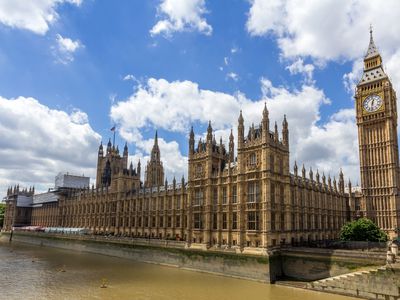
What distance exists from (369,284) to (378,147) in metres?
70.5

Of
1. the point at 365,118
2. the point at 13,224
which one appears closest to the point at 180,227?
the point at 365,118

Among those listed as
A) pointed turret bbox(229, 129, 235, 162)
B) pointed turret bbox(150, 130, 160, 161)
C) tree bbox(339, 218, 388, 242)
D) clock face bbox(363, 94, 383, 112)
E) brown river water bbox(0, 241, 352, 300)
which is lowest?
brown river water bbox(0, 241, 352, 300)

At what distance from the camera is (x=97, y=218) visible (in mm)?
126188

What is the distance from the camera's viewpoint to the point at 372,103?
10750cm

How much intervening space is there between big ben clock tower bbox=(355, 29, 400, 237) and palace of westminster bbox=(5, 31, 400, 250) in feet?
0.91

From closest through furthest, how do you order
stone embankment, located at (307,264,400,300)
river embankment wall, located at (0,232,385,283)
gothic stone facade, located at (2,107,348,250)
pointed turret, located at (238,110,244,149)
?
stone embankment, located at (307,264,400,300)
river embankment wall, located at (0,232,385,283)
gothic stone facade, located at (2,107,348,250)
pointed turret, located at (238,110,244,149)

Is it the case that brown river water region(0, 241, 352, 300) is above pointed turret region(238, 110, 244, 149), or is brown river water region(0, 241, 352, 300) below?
below

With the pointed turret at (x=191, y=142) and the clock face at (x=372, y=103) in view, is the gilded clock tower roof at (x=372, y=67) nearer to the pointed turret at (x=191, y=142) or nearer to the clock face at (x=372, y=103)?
the clock face at (x=372, y=103)

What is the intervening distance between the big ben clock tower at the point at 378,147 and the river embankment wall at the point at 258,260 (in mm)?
53414

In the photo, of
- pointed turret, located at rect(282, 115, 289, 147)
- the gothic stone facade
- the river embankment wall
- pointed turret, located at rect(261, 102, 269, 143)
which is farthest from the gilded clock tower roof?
the river embankment wall

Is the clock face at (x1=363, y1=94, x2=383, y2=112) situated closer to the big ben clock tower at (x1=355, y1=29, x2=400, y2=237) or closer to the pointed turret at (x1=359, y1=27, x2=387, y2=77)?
the big ben clock tower at (x1=355, y1=29, x2=400, y2=237)

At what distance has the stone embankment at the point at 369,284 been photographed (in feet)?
145

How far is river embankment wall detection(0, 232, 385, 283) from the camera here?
52.5 m

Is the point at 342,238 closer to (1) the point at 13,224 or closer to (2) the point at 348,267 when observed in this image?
(2) the point at 348,267
